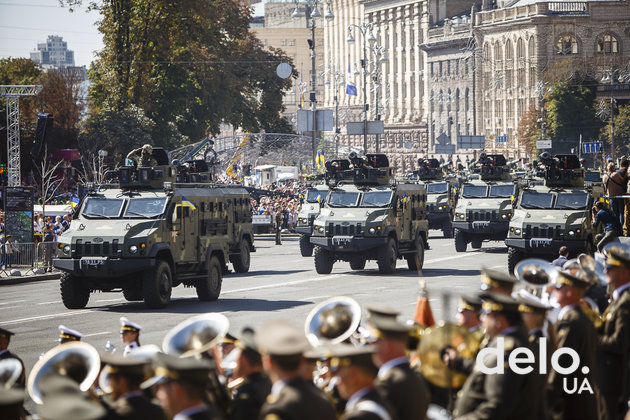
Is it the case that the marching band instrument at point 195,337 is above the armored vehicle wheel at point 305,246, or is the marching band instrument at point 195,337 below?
above

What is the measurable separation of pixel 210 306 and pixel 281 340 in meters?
17.1

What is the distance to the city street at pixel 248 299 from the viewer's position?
773 inches

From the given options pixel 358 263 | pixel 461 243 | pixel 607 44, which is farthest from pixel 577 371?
pixel 607 44

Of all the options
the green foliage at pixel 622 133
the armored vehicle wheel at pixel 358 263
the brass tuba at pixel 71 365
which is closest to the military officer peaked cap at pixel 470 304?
the brass tuba at pixel 71 365

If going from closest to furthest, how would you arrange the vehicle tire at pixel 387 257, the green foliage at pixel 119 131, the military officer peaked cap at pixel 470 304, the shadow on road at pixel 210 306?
the military officer peaked cap at pixel 470 304
the shadow on road at pixel 210 306
the vehicle tire at pixel 387 257
the green foliage at pixel 119 131

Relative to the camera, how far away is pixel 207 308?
22.9m

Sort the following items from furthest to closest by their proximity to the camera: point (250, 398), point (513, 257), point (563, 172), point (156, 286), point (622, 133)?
point (622, 133), point (563, 172), point (513, 257), point (156, 286), point (250, 398)

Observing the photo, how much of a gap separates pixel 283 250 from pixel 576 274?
1321 inches

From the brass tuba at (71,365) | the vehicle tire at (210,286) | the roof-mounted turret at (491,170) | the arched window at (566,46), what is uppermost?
the arched window at (566,46)

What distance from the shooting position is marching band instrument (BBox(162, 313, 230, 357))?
8.19 metres

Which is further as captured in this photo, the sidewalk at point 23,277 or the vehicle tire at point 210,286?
the sidewalk at point 23,277

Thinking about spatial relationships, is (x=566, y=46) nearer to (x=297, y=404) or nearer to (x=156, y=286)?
(x=156, y=286)

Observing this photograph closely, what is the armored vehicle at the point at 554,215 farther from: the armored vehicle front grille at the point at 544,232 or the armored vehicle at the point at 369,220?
the armored vehicle at the point at 369,220

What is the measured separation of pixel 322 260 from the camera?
1196 inches
